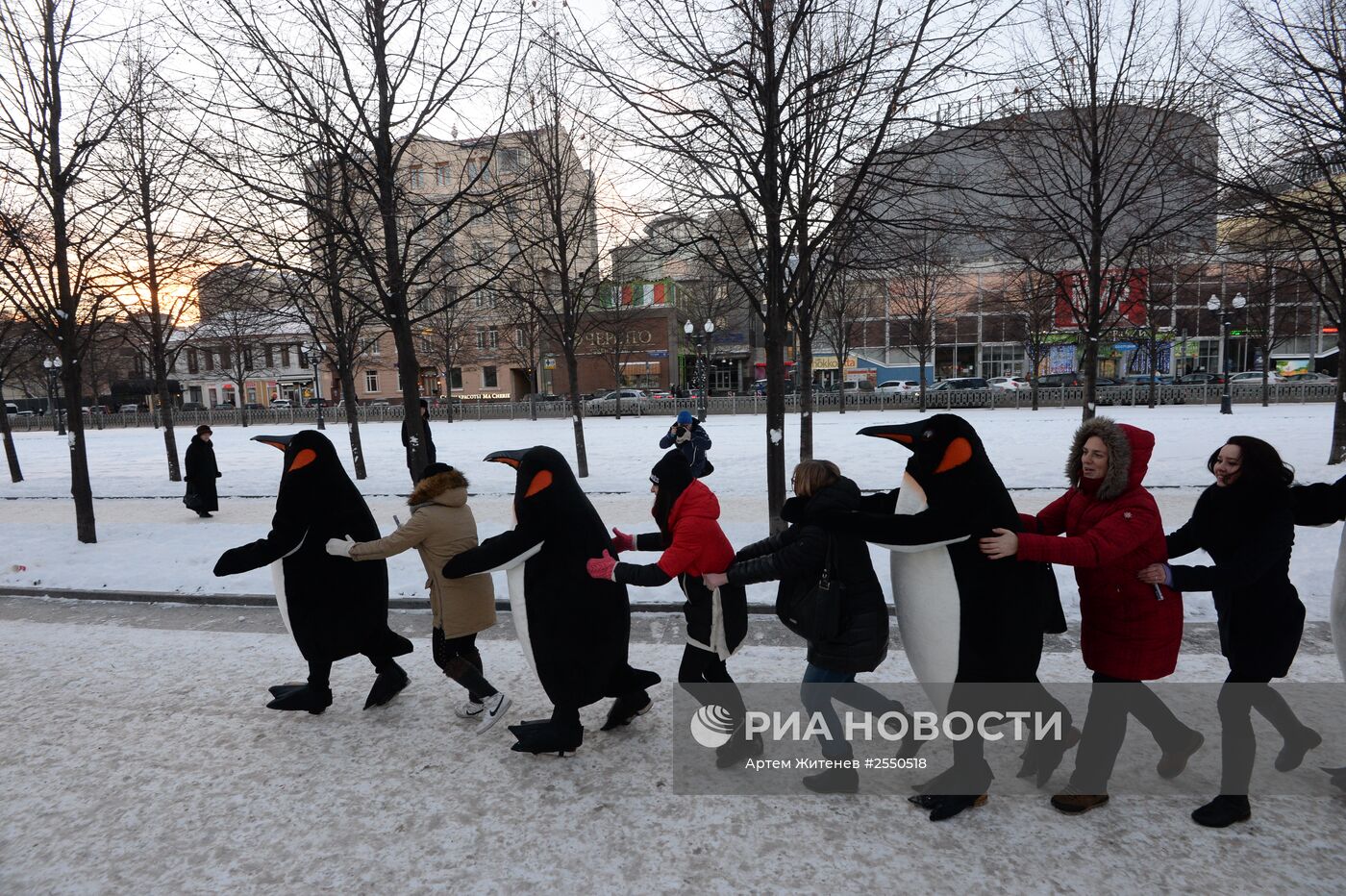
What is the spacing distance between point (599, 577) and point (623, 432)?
22450 mm

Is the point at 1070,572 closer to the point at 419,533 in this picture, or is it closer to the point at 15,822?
the point at 419,533

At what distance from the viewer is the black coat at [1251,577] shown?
10.4 ft

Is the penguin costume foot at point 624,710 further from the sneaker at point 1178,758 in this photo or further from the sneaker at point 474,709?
the sneaker at point 1178,758

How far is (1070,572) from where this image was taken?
6.95 meters

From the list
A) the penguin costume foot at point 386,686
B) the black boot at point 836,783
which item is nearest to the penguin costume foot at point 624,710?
the black boot at point 836,783

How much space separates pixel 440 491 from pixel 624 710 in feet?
5.66

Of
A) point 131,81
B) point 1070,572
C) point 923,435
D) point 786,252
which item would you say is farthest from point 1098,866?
point 131,81

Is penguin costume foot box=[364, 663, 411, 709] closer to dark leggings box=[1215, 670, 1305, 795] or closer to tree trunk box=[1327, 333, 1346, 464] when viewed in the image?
dark leggings box=[1215, 670, 1305, 795]

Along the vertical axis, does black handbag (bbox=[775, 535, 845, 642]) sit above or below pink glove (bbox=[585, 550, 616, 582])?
below

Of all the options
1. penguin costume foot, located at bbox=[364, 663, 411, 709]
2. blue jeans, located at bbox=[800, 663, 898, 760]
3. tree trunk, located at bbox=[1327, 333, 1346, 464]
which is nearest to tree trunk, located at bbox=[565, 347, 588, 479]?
penguin costume foot, located at bbox=[364, 663, 411, 709]

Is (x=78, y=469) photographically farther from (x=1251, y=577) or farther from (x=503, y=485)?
(x=1251, y=577)

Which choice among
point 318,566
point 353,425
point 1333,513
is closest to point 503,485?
point 353,425

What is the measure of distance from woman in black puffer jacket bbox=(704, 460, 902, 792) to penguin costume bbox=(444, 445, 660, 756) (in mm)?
739

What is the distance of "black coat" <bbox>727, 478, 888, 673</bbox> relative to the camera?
3.30 meters
